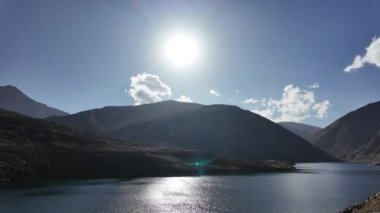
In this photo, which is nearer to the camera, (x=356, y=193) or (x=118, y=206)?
(x=118, y=206)

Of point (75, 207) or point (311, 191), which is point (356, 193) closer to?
point (311, 191)

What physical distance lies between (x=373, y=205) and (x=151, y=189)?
95.8m

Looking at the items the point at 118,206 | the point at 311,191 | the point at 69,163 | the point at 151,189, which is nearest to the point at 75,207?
the point at 118,206

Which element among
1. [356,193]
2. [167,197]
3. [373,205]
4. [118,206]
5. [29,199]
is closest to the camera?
[373,205]

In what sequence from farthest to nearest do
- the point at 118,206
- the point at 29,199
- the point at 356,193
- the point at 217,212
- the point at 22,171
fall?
the point at 22,171 → the point at 356,193 → the point at 29,199 → the point at 118,206 → the point at 217,212

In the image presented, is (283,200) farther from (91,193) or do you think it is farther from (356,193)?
(91,193)

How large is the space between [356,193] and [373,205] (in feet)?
282

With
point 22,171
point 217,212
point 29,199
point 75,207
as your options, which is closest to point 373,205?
point 217,212

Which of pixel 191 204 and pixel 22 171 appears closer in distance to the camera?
pixel 191 204

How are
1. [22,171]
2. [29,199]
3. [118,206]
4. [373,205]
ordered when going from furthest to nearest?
1. [22,171]
2. [29,199]
3. [118,206]
4. [373,205]

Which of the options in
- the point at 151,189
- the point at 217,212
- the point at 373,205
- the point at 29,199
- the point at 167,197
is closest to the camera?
the point at 373,205

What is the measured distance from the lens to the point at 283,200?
10988 cm

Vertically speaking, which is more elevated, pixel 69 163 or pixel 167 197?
pixel 69 163

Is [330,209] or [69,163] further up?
[69,163]
